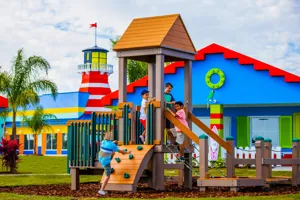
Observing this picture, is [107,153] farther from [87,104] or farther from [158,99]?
[87,104]

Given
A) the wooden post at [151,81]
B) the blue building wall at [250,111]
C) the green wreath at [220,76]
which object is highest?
the green wreath at [220,76]

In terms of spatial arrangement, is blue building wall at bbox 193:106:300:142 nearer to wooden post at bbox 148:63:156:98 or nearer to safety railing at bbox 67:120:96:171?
wooden post at bbox 148:63:156:98

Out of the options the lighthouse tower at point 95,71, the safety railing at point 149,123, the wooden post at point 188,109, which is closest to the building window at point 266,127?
the wooden post at point 188,109

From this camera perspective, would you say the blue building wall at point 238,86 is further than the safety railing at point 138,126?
Yes

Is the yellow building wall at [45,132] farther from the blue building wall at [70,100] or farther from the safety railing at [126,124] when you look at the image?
the safety railing at [126,124]

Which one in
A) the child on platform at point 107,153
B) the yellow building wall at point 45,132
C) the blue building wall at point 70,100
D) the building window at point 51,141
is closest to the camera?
the child on platform at point 107,153

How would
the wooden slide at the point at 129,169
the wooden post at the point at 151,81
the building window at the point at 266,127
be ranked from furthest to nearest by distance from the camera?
the building window at the point at 266,127, the wooden post at the point at 151,81, the wooden slide at the point at 129,169

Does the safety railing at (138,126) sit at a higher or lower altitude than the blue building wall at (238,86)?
lower

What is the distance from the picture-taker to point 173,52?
54.3 ft

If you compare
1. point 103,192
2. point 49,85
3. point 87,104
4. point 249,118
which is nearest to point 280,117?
point 249,118

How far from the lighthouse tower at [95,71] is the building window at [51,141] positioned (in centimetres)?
532

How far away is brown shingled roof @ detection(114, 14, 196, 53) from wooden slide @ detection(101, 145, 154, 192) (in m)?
2.69

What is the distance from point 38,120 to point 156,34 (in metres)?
39.9

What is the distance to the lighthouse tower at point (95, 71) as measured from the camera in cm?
6166
